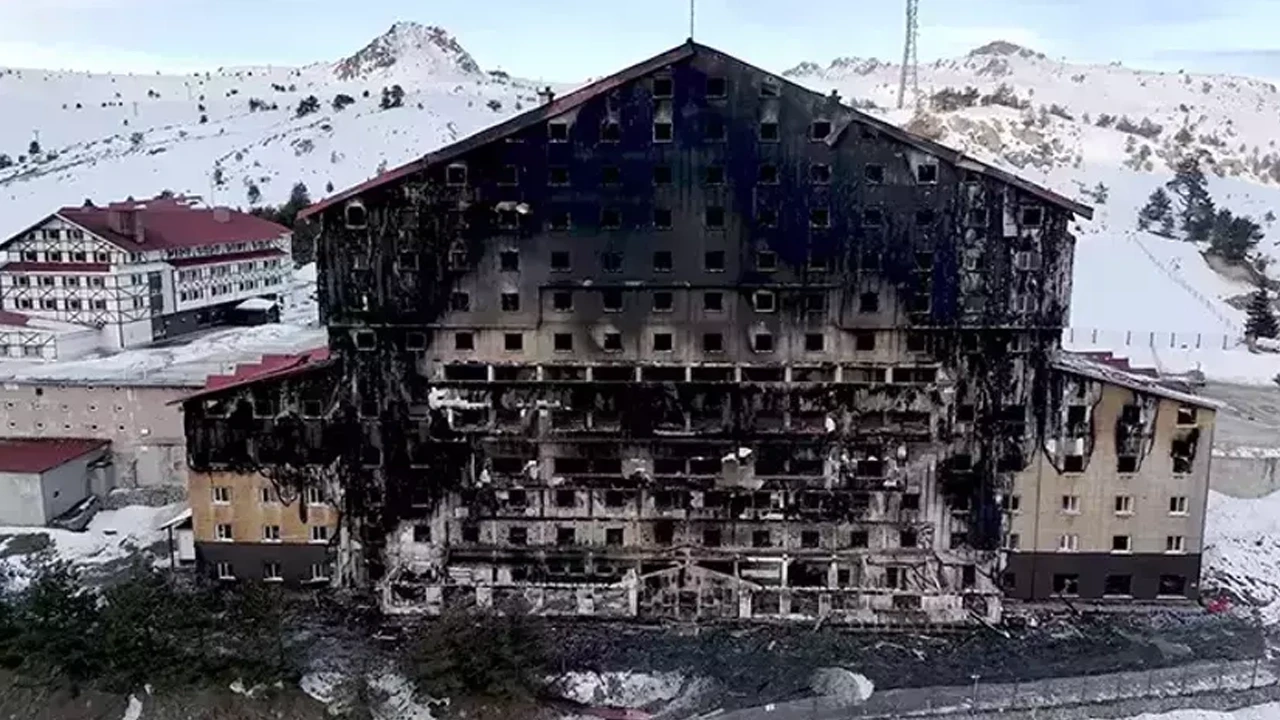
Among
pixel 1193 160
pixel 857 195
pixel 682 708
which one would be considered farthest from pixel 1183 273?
pixel 682 708

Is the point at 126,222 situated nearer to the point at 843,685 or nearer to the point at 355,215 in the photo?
the point at 355,215

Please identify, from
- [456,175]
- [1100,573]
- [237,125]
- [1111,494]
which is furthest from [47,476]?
[237,125]

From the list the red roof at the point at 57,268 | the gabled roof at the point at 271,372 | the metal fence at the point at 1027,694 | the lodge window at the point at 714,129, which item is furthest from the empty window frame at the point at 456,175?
the red roof at the point at 57,268

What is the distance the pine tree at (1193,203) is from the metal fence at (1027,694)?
228ft

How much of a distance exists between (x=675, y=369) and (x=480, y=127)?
100 metres

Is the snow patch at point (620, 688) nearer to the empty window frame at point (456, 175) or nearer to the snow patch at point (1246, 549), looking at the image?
the empty window frame at point (456, 175)

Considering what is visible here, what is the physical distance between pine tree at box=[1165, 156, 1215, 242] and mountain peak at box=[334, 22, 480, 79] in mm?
115195

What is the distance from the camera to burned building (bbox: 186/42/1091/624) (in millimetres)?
26922

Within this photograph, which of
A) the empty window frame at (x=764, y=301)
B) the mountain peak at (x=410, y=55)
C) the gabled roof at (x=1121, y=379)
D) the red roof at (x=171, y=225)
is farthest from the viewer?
the mountain peak at (x=410, y=55)

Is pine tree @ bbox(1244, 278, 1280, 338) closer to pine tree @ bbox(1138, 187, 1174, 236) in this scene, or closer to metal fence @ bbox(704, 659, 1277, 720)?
pine tree @ bbox(1138, 187, 1174, 236)

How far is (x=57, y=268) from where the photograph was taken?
175 feet

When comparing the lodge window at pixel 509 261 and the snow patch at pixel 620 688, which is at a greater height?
the lodge window at pixel 509 261

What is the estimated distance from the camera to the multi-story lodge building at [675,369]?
88.4 ft

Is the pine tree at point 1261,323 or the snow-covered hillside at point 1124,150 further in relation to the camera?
the snow-covered hillside at point 1124,150
